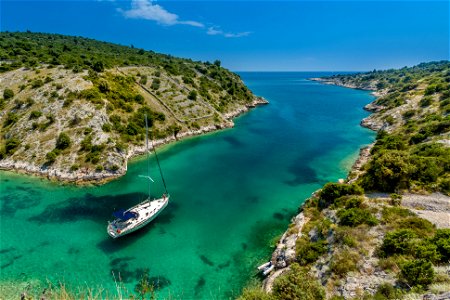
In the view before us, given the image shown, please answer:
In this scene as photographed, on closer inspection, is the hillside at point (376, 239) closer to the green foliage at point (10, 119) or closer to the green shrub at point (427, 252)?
the green shrub at point (427, 252)

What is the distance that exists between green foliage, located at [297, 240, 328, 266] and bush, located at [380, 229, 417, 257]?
520 cm

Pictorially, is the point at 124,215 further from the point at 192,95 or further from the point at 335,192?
the point at 192,95

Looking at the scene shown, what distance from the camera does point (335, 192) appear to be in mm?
33188

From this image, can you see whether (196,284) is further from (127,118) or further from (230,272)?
(127,118)

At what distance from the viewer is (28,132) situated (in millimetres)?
54062

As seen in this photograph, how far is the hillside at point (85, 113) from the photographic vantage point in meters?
49.0

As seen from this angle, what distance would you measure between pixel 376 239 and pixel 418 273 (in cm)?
609

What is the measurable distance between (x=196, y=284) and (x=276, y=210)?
1734 cm

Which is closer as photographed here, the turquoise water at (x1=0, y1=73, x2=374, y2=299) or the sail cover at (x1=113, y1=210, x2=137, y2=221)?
the turquoise water at (x1=0, y1=73, x2=374, y2=299)

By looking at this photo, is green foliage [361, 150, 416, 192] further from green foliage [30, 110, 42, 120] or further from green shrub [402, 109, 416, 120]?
green foliage [30, 110, 42, 120]

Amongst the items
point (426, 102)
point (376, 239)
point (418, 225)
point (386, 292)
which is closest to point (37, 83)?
point (376, 239)

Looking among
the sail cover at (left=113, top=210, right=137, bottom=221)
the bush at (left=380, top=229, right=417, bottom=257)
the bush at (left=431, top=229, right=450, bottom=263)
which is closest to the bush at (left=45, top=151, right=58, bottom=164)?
the sail cover at (left=113, top=210, right=137, bottom=221)

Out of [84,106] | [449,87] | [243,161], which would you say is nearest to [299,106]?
[449,87]

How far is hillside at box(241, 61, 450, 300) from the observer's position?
60.1 ft
